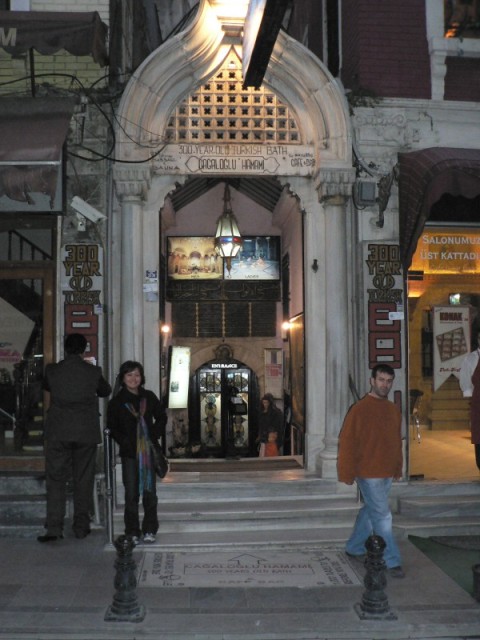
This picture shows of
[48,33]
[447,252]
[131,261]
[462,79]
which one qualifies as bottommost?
[131,261]

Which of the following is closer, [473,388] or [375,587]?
[375,587]

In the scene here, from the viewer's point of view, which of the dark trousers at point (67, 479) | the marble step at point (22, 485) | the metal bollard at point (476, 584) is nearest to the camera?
the metal bollard at point (476, 584)

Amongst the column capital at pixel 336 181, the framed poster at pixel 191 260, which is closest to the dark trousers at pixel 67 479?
the column capital at pixel 336 181

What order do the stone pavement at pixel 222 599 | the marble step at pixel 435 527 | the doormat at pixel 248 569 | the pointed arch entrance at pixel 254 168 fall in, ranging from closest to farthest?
the stone pavement at pixel 222 599
the doormat at pixel 248 569
the marble step at pixel 435 527
the pointed arch entrance at pixel 254 168

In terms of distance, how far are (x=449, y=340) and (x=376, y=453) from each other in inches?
203

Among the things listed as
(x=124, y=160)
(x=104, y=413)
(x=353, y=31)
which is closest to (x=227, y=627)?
(x=104, y=413)

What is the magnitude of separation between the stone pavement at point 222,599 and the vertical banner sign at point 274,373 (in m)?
7.60

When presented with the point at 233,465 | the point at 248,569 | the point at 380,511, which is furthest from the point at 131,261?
the point at 380,511

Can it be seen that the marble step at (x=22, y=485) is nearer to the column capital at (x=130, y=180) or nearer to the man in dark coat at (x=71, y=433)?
the man in dark coat at (x=71, y=433)

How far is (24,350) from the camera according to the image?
9.39 m

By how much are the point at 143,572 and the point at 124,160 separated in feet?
16.2

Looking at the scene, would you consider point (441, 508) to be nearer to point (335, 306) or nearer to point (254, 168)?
point (335, 306)

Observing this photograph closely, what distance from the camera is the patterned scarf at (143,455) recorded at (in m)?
7.33

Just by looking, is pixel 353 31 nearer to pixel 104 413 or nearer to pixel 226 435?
pixel 104 413
